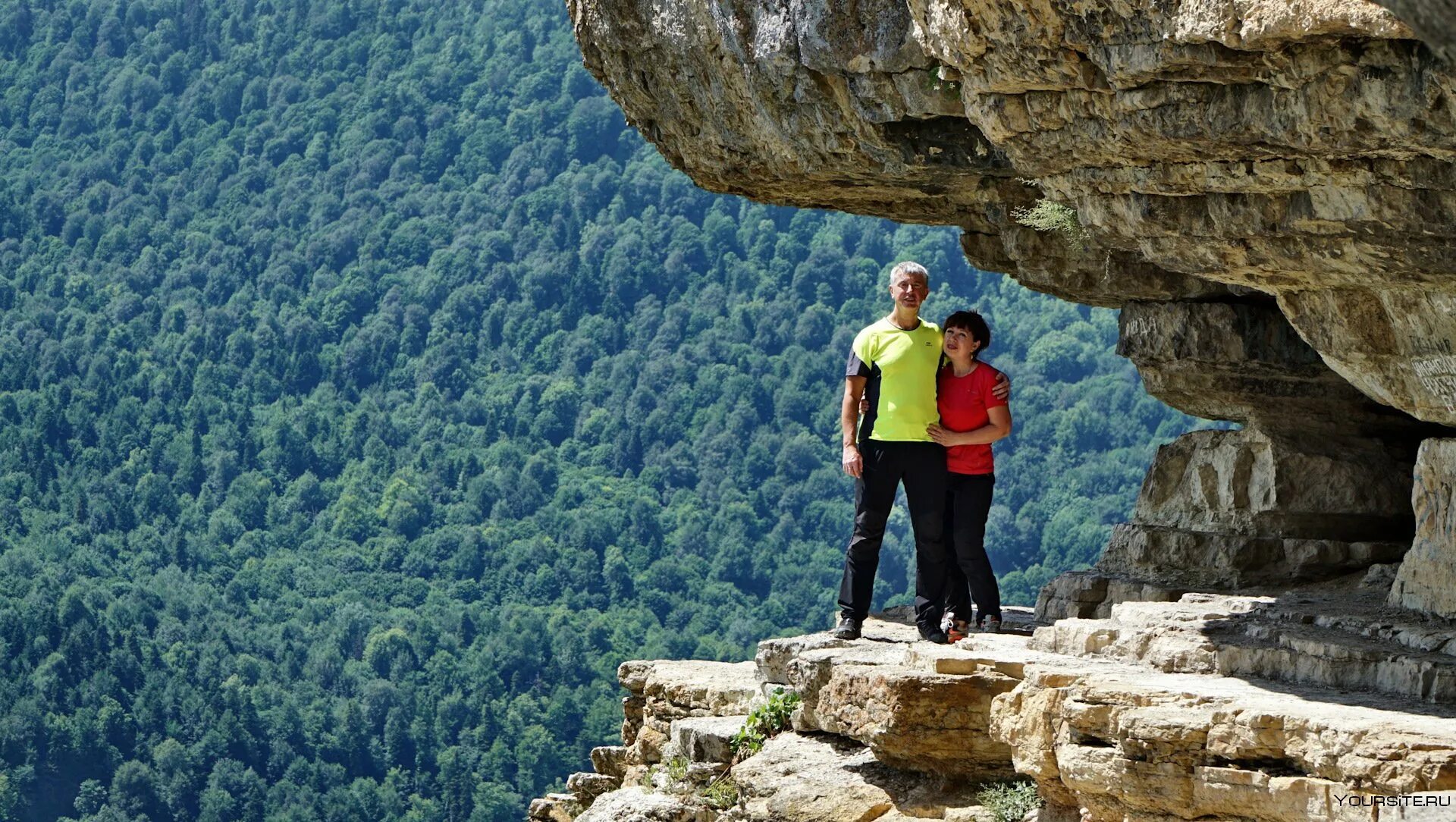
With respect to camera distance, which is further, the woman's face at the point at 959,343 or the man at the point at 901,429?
the woman's face at the point at 959,343

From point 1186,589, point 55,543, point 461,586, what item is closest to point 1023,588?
point 461,586

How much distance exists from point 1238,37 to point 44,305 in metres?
92.1

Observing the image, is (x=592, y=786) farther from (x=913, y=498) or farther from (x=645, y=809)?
(x=913, y=498)

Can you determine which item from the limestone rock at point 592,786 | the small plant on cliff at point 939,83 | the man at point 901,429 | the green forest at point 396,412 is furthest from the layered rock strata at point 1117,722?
the green forest at point 396,412

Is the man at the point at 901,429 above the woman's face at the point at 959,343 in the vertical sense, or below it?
below

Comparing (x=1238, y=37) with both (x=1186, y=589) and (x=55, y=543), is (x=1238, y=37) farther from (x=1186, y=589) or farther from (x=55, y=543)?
(x=55, y=543)

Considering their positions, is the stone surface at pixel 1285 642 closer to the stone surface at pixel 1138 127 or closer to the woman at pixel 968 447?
the woman at pixel 968 447

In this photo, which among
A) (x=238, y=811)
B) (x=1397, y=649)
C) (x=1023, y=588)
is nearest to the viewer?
(x=1397, y=649)

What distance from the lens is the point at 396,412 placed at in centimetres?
9388

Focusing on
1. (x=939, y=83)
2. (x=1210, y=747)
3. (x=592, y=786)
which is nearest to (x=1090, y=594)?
(x=939, y=83)

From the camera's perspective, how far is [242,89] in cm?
10500

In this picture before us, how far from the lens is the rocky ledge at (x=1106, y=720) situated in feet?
22.9

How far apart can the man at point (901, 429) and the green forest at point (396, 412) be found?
55.7 metres

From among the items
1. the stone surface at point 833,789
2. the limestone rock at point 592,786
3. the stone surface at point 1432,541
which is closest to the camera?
the stone surface at point 1432,541
